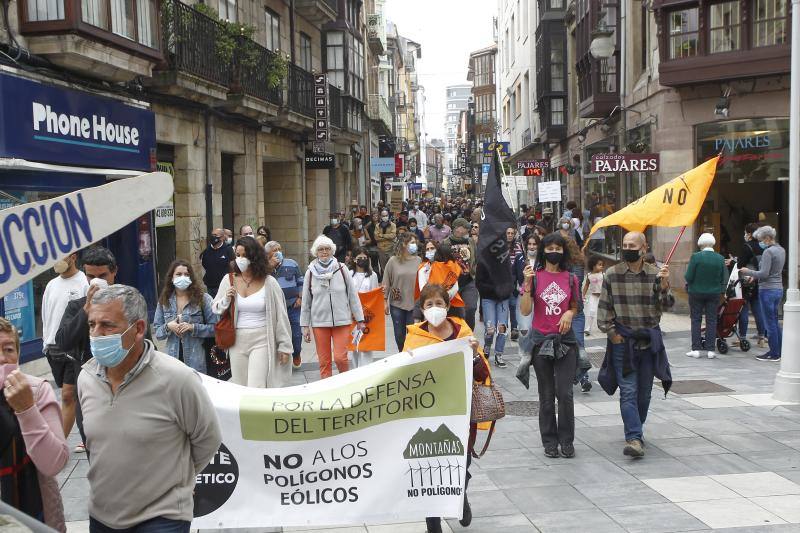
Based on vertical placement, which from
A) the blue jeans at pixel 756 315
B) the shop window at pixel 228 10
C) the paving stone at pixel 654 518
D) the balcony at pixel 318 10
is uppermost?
the balcony at pixel 318 10

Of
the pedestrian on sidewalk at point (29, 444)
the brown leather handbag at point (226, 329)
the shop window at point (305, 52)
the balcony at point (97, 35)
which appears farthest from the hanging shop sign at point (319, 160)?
the pedestrian on sidewalk at point (29, 444)

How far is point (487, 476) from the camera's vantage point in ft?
23.2

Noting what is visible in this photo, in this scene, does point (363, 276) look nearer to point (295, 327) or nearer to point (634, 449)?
point (295, 327)

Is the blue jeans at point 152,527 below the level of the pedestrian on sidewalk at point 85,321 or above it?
below

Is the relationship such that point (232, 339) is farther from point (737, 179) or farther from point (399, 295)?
point (737, 179)

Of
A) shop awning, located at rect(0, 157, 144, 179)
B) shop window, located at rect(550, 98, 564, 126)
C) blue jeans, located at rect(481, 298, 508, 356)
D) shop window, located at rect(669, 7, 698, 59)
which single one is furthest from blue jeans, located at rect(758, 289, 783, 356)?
shop window, located at rect(550, 98, 564, 126)

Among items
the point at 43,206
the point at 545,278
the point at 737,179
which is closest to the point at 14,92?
the point at 545,278

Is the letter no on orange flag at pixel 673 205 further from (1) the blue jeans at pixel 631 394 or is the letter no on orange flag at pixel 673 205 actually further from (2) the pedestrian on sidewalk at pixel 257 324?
(2) the pedestrian on sidewalk at pixel 257 324

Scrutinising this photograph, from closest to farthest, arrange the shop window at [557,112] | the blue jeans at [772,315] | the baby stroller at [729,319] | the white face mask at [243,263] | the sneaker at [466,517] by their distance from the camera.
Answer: the sneaker at [466,517]
the white face mask at [243,263]
the blue jeans at [772,315]
the baby stroller at [729,319]
the shop window at [557,112]

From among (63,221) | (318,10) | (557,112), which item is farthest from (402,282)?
(557,112)

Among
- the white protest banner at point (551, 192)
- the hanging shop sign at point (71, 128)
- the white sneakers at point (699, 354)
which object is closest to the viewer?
the hanging shop sign at point (71, 128)

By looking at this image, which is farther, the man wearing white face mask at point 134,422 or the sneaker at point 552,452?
the sneaker at point 552,452

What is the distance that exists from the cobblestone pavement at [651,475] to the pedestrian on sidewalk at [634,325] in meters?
0.52

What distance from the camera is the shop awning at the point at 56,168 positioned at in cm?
1099
